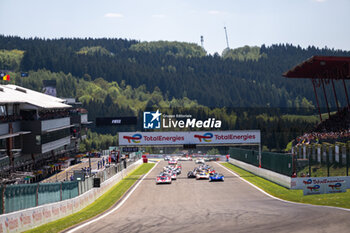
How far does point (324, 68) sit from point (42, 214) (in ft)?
202

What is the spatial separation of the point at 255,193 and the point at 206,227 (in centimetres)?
1951

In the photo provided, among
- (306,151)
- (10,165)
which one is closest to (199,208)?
(306,151)

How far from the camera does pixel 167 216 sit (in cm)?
2453

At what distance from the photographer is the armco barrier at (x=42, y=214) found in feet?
66.4

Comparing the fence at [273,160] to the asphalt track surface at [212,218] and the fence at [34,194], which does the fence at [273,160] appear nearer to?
the asphalt track surface at [212,218]

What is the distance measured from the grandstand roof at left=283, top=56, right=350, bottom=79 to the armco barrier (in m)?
44.4

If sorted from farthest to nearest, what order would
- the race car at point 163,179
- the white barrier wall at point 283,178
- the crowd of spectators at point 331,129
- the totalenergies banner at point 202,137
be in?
the crowd of spectators at point 331,129 → the totalenergies banner at point 202,137 → the race car at point 163,179 → the white barrier wall at point 283,178

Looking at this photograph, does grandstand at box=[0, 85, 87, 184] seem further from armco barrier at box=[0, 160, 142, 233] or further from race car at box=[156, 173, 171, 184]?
armco barrier at box=[0, 160, 142, 233]

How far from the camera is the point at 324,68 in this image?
76.8 m

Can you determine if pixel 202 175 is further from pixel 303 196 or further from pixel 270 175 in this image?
pixel 303 196

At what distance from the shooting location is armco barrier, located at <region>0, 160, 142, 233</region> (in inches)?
797

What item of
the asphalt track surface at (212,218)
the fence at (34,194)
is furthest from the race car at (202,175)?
the fence at (34,194)

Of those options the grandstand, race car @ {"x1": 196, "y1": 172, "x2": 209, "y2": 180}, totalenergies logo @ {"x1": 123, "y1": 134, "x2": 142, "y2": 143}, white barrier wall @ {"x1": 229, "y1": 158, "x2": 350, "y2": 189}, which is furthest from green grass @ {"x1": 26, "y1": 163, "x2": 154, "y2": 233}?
white barrier wall @ {"x1": 229, "y1": 158, "x2": 350, "y2": 189}

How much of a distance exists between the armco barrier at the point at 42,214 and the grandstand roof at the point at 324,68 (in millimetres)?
44366
